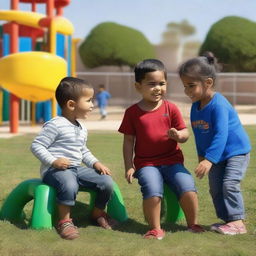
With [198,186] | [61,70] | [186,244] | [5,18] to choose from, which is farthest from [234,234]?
[5,18]

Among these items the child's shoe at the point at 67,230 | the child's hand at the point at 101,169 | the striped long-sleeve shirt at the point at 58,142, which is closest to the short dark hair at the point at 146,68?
the striped long-sleeve shirt at the point at 58,142

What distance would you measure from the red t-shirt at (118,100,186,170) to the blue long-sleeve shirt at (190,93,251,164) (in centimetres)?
17

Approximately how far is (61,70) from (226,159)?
26.7 feet

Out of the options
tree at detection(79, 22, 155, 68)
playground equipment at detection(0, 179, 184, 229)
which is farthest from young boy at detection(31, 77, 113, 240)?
tree at detection(79, 22, 155, 68)

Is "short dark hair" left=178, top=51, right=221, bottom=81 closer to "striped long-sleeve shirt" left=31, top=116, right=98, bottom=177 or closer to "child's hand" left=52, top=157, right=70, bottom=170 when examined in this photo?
"striped long-sleeve shirt" left=31, top=116, right=98, bottom=177

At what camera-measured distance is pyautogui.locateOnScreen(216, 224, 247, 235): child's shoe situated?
427cm

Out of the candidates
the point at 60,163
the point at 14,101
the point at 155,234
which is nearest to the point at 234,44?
the point at 14,101

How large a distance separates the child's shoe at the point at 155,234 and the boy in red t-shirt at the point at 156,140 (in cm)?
29

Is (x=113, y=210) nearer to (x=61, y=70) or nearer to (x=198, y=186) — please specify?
(x=198, y=186)

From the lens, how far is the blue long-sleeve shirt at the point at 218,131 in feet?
14.0

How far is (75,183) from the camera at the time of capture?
4.38 meters

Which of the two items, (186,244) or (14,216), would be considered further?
(14,216)

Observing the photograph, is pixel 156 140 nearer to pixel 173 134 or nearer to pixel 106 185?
pixel 173 134

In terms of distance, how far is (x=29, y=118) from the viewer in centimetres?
1764
